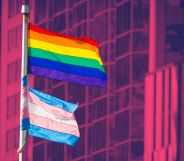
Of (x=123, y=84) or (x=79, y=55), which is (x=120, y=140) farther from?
(x=79, y=55)

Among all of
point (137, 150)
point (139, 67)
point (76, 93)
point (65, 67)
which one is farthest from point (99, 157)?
point (65, 67)

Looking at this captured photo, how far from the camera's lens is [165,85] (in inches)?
4114

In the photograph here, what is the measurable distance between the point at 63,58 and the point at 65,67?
0.32 metres

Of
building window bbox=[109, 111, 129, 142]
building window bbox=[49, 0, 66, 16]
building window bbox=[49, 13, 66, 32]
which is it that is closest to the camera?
building window bbox=[109, 111, 129, 142]

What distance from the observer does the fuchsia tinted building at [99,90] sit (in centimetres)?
11094

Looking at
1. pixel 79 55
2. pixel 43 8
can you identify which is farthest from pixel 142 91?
pixel 79 55

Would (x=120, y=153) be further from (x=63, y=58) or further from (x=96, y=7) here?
(x=63, y=58)

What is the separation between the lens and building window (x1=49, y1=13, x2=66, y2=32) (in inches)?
4437

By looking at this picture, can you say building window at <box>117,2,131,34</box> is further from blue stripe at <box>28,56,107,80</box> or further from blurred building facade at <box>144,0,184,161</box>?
blue stripe at <box>28,56,107,80</box>

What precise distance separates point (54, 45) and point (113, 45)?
67.6 metres

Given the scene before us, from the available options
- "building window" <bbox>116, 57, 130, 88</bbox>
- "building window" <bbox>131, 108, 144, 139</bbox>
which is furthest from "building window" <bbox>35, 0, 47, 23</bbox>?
"building window" <bbox>131, 108, 144, 139</bbox>

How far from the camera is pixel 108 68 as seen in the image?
111 meters

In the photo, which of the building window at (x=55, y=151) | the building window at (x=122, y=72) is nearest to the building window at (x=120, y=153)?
the building window at (x=55, y=151)

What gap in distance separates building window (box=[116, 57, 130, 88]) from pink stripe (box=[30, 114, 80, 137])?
66.9 metres
